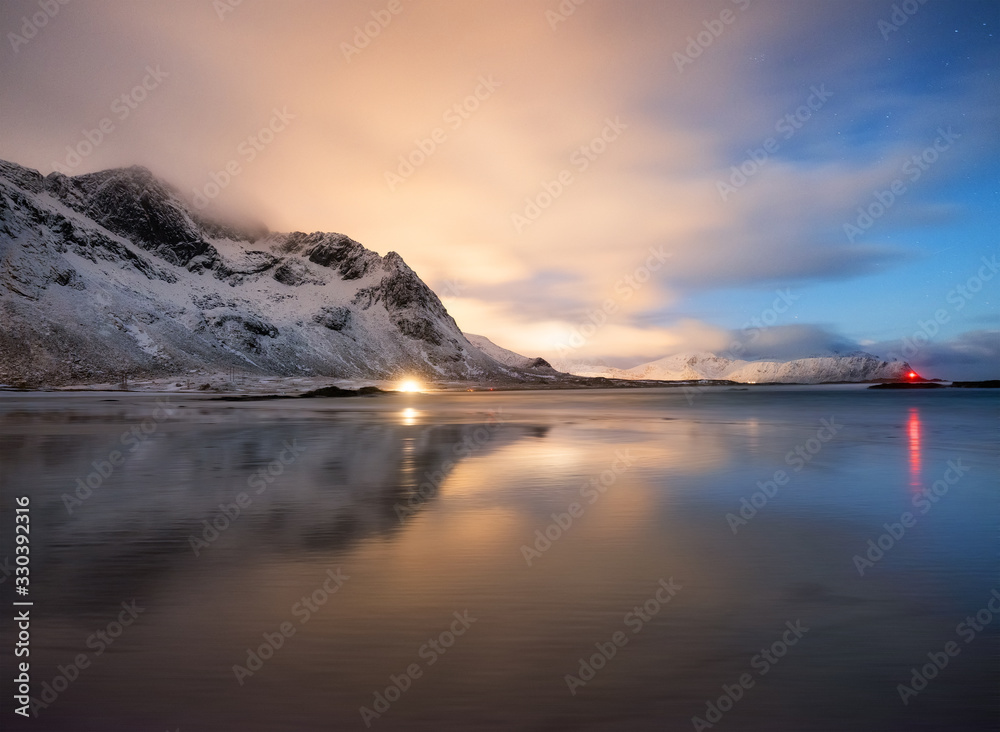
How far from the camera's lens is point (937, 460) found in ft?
90.8

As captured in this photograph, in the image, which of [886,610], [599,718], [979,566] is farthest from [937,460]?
[599,718]

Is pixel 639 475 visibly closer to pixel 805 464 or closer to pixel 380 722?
pixel 805 464

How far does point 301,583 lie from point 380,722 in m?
4.52
